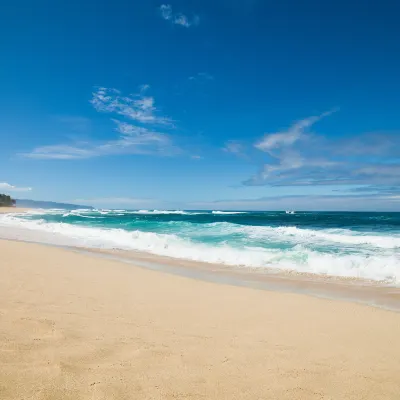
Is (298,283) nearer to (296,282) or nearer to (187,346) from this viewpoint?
(296,282)

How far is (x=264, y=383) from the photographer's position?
2.76 m

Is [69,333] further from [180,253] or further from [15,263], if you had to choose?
[180,253]

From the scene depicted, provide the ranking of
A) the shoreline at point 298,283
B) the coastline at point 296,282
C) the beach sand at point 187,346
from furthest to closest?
the coastline at point 296,282 → the shoreline at point 298,283 → the beach sand at point 187,346

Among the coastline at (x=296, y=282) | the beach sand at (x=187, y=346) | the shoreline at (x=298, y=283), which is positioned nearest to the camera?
the beach sand at (x=187, y=346)

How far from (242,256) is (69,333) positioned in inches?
370

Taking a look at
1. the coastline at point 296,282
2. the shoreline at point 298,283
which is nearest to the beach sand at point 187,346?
the shoreline at point 298,283

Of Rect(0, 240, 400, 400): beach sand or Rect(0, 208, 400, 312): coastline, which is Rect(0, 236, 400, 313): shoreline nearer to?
Rect(0, 208, 400, 312): coastline

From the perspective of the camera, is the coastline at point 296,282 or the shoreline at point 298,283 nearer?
the shoreline at point 298,283

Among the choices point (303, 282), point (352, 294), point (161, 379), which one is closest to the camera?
point (161, 379)

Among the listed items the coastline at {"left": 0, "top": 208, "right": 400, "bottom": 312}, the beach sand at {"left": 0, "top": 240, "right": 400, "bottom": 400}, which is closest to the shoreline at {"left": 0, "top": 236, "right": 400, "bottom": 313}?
the coastline at {"left": 0, "top": 208, "right": 400, "bottom": 312}

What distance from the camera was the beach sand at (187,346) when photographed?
261 cm

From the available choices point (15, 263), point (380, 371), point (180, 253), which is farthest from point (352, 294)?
point (15, 263)

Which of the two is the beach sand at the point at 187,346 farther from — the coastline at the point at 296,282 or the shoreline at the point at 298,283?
the coastline at the point at 296,282

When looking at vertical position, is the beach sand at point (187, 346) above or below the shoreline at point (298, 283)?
above
